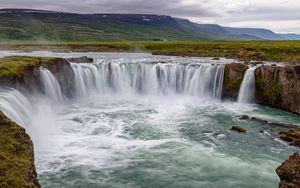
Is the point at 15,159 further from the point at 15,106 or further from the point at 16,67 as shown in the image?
the point at 16,67

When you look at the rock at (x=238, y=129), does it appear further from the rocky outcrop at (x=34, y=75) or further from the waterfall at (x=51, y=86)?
the waterfall at (x=51, y=86)

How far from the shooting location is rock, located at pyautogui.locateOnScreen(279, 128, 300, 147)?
82.1 ft

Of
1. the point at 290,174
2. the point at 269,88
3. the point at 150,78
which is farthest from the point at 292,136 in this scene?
the point at 150,78

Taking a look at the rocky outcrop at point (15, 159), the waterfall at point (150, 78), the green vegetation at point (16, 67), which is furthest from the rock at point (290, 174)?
the waterfall at point (150, 78)

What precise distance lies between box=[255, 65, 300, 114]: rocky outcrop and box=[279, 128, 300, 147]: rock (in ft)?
30.6

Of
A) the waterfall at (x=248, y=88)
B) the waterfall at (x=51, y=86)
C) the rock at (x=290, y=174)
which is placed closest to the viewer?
the rock at (x=290, y=174)

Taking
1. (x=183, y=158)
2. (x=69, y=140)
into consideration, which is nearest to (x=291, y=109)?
(x=183, y=158)

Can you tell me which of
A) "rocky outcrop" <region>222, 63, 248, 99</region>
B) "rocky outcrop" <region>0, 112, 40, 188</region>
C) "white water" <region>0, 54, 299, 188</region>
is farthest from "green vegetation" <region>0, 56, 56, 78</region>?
"rocky outcrop" <region>222, 63, 248, 99</region>

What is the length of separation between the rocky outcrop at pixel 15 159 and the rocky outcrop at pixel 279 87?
29.5m

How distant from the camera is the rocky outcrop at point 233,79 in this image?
43094 mm

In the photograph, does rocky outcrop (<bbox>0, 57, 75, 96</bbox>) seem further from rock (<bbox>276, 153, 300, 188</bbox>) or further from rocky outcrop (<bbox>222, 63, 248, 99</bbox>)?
rock (<bbox>276, 153, 300, 188</bbox>)

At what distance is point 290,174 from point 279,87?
28.3m

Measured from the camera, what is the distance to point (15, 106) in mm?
26047

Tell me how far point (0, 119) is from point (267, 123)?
922 inches
